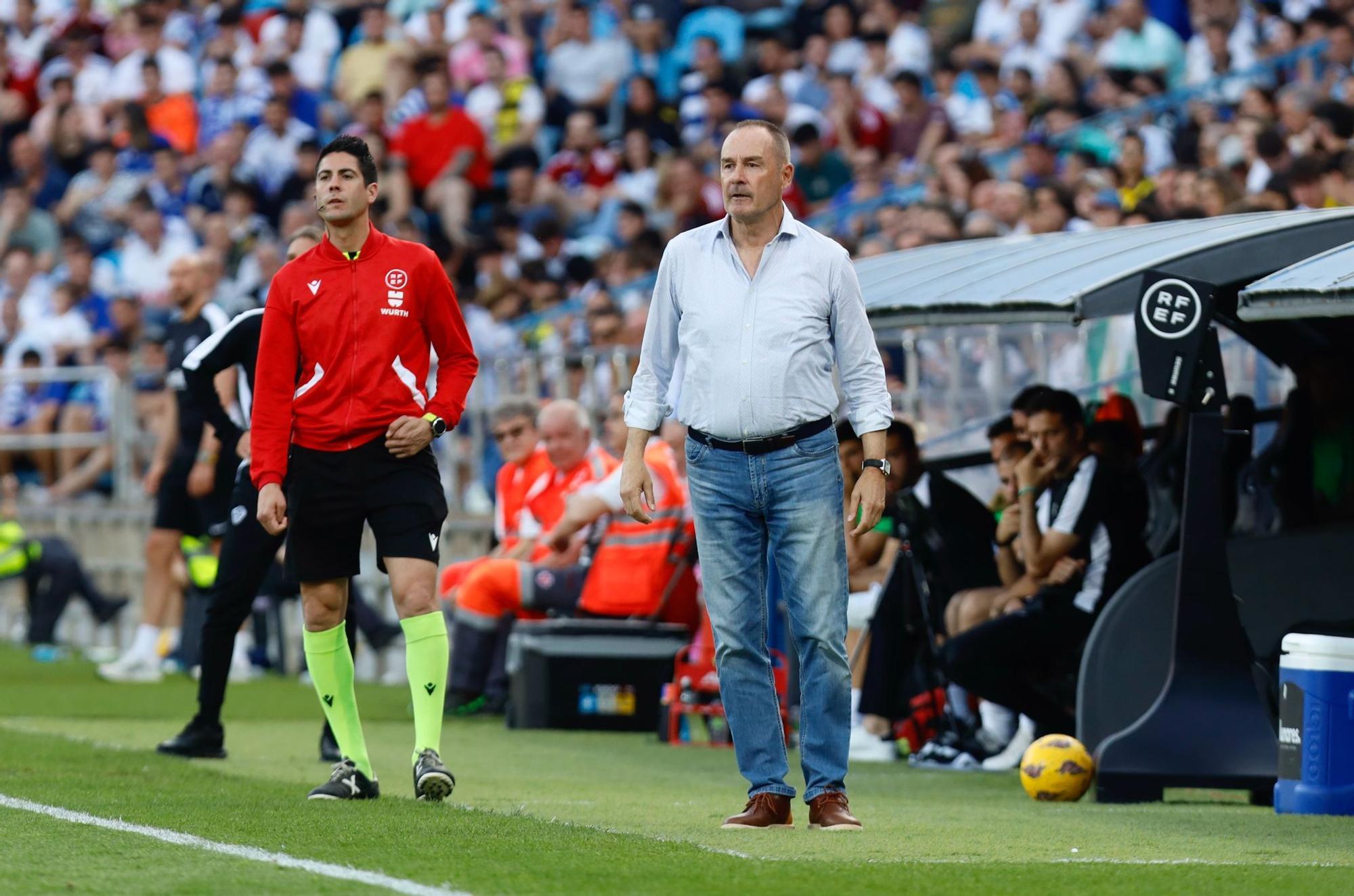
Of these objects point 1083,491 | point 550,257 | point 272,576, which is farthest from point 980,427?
point 550,257

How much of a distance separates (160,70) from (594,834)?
20.7m

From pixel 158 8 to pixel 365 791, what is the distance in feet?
68.3

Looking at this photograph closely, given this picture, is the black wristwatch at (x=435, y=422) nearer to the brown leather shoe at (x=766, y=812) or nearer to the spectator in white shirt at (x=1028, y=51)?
the brown leather shoe at (x=766, y=812)

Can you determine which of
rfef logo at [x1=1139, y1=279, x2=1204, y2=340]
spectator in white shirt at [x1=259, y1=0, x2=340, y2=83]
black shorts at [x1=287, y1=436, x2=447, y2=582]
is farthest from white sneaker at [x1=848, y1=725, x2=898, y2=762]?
spectator in white shirt at [x1=259, y1=0, x2=340, y2=83]

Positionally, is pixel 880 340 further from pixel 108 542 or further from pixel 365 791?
pixel 108 542

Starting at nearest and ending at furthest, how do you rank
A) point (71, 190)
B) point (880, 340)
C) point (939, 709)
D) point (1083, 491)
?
point (1083, 491), point (939, 709), point (880, 340), point (71, 190)

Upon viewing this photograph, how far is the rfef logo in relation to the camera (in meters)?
8.70

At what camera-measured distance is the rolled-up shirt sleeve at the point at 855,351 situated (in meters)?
7.29

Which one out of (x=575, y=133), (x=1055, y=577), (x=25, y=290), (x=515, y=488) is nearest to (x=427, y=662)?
(x=1055, y=577)

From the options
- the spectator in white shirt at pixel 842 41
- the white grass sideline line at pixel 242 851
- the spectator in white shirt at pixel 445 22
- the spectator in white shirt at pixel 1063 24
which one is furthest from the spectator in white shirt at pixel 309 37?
the white grass sideline line at pixel 242 851

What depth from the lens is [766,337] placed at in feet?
23.8

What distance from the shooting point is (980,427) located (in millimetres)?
13125

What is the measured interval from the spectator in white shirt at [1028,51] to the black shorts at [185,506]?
8.20 m

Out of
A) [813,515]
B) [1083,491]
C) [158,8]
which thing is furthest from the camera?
[158,8]
